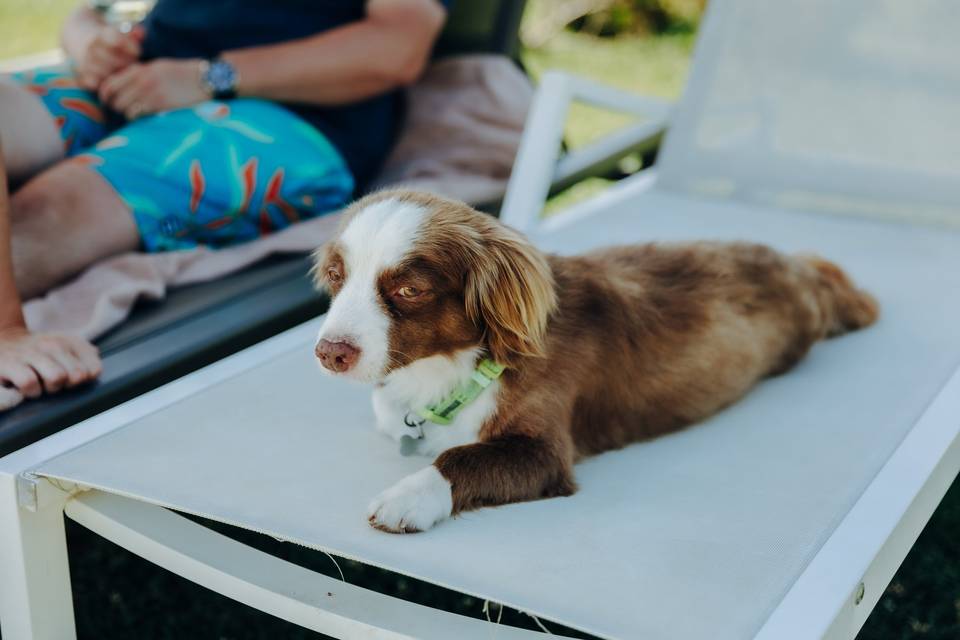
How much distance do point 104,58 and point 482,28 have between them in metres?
1.36

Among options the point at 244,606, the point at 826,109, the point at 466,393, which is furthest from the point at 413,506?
the point at 826,109

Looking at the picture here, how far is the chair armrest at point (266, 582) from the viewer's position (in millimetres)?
1624

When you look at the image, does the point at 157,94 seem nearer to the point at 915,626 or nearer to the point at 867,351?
the point at 867,351

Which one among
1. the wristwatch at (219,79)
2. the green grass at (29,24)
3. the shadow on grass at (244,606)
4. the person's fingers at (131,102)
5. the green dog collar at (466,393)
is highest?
the wristwatch at (219,79)

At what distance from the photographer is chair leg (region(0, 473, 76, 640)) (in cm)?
181

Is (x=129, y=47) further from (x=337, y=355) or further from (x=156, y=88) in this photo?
(x=337, y=355)

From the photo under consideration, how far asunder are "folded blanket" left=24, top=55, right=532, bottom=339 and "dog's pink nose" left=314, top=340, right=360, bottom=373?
94 centimetres

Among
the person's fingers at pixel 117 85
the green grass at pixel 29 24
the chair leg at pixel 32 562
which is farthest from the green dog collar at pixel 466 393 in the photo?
the green grass at pixel 29 24

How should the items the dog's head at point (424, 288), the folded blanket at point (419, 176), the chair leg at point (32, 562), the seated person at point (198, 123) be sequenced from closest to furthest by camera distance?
the dog's head at point (424, 288) < the chair leg at point (32, 562) < the folded blanket at point (419, 176) < the seated person at point (198, 123)

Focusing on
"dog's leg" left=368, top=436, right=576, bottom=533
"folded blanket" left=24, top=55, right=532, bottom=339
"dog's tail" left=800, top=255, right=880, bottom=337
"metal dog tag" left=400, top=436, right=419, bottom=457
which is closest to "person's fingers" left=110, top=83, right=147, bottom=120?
"folded blanket" left=24, top=55, right=532, bottom=339

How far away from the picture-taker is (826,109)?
3.60m

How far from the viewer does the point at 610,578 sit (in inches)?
63.3

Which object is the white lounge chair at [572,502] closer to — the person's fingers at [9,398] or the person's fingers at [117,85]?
the person's fingers at [9,398]

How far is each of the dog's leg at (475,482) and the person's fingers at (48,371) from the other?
78 centimetres
